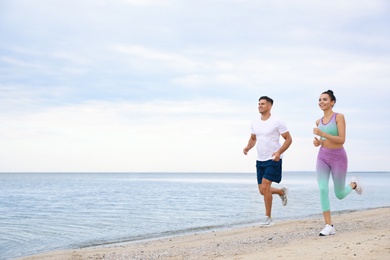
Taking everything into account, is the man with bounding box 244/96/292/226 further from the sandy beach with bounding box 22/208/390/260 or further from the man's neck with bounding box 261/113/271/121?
the sandy beach with bounding box 22/208/390/260

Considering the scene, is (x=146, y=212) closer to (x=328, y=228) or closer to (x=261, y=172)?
(x=261, y=172)

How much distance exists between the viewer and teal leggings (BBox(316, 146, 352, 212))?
305 inches

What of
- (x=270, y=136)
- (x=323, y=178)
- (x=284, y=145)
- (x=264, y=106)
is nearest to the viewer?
(x=323, y=178)

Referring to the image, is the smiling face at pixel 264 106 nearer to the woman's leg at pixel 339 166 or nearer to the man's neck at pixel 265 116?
the man's neck at pixel 265 116

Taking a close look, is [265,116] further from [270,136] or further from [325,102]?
[325,102]

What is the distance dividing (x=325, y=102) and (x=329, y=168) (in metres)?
1.07

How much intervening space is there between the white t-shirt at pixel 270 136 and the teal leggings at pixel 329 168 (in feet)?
5.04

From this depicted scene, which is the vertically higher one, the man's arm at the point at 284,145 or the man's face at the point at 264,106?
the man's face at the point at 264,106

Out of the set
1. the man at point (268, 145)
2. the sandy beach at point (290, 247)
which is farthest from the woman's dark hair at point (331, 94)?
the sandy beach at point (290, 247)

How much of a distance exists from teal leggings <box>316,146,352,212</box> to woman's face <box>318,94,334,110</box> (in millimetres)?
674

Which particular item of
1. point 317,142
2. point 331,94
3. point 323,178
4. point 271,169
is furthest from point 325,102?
point 271,169

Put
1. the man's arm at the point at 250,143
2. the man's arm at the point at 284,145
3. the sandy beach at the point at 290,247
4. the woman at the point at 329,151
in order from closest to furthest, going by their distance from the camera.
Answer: the sandy beach at the point at 290,247, the woman at the point at 329,151, the man's arm at the point at 284,145, the man's arm at the point at 250,143

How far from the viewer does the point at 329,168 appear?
309 inches

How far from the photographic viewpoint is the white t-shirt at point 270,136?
368 inches
